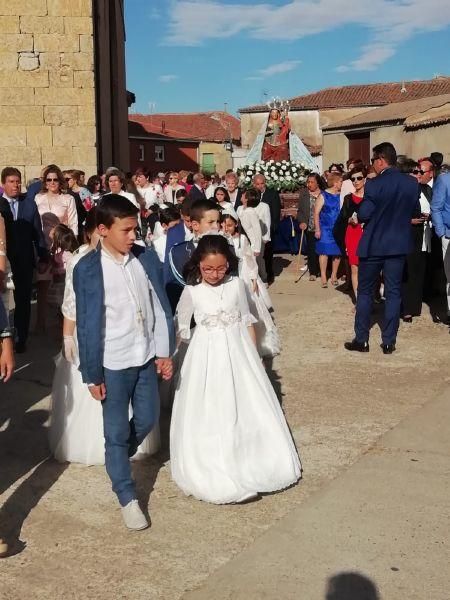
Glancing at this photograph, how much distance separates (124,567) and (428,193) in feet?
22.3

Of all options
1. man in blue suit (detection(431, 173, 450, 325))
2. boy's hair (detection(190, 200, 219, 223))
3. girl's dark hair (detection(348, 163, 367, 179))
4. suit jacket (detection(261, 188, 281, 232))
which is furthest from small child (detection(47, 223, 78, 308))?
suit jacket (detection(261, 188, 281, 232))

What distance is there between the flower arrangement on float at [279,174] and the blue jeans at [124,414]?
39.4 ft

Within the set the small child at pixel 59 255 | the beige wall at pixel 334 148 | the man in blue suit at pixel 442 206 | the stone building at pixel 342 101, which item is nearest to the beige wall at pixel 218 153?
the stone building at pixel 342 101

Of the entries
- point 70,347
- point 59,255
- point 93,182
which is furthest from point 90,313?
point 93,182

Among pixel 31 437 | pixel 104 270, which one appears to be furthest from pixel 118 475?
pixel 31 437

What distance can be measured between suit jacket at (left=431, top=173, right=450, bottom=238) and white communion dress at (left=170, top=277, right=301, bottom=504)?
4.08m

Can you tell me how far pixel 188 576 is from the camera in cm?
332

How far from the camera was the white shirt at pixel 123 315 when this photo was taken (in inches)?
146

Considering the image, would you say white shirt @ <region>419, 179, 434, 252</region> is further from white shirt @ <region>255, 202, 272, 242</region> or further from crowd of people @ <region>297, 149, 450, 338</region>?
white shirt @ <region>255, 202, 272, 242</region>

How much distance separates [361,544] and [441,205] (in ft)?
16.6

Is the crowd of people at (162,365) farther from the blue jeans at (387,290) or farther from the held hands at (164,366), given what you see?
the blue jeans at (387,290)

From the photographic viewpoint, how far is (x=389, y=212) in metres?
7.12

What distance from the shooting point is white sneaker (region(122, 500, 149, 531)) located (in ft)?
12.3

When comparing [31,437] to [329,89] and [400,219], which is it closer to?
[400,219]
